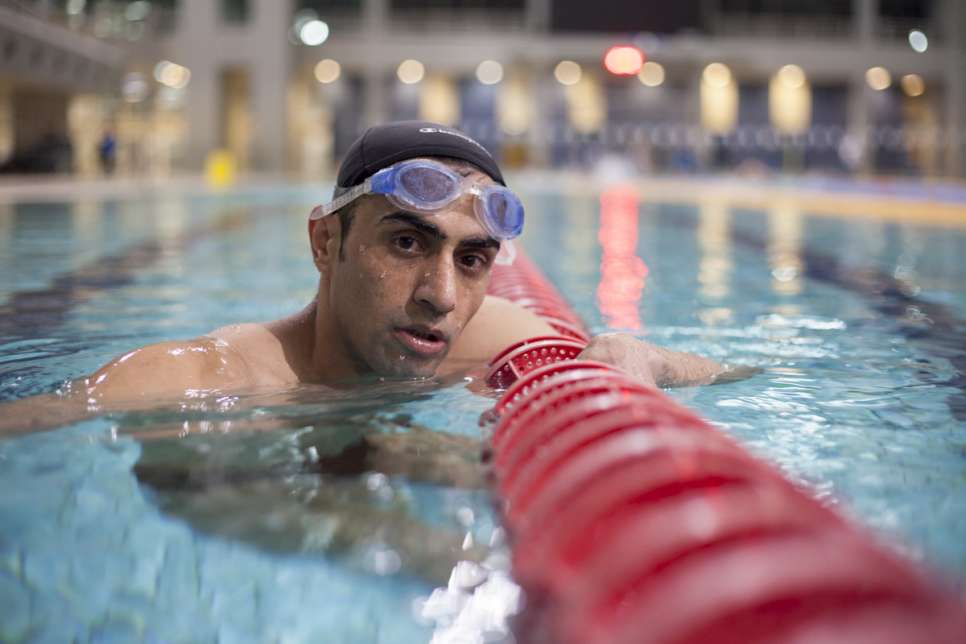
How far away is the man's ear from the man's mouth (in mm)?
260

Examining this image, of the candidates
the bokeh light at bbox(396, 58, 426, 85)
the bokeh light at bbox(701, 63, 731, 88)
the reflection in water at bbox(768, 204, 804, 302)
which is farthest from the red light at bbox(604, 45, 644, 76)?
the reflection in water at bbox(768, 204, 804, 302)

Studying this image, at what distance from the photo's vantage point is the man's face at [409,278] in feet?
7.45

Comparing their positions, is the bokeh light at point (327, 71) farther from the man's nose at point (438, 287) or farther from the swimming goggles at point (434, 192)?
the man's nose at point (438, 287)

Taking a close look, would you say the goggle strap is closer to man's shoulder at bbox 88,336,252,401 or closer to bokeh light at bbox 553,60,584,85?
man's shoulder at bbox 88,336,252,401

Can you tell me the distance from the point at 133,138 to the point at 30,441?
74.2 ft

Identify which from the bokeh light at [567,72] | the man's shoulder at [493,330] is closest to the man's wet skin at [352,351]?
the man's shoulder at [493,330]

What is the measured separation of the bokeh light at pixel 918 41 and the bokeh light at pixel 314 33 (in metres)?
19.0

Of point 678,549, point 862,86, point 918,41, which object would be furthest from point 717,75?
point 678,549

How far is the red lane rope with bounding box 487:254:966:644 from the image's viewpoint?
0.91 metres

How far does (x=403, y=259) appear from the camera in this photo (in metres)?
2.28

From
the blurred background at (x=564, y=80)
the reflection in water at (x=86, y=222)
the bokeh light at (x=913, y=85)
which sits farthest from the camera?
the bokeh light at (x=913, y=85)

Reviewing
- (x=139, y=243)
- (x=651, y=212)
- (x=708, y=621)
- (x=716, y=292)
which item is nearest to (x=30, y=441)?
(x=708, y=621)

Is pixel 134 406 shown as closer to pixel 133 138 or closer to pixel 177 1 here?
pixel 133 138

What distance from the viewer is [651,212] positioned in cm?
1460
